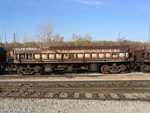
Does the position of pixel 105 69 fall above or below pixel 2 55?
below

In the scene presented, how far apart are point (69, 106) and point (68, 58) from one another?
8628 millimetres

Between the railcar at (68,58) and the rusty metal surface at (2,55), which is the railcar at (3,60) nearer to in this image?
the rusty metal surface at (2,55)

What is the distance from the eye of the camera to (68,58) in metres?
14.1

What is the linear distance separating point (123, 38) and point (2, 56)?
31988 mm

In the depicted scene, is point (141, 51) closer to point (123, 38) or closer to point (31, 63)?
point (31, 63)

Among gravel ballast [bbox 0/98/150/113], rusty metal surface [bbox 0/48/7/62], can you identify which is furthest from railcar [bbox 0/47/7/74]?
gravel ballast [bbox 0/98/150/113]

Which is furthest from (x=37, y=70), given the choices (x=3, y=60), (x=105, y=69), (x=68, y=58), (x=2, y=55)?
(x=105, y=69)

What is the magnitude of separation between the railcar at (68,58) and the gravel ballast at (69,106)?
25.3 ft

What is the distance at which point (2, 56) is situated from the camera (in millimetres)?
15398

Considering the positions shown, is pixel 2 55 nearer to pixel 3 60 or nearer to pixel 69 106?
pixel 3 60

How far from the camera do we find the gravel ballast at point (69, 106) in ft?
17.2

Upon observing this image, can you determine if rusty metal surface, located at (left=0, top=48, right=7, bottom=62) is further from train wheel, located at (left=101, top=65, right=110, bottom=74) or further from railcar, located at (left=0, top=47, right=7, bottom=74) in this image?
train wheel, located at (left=101, top=65, right=110, bottom=74)

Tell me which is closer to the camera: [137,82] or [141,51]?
[137,82]

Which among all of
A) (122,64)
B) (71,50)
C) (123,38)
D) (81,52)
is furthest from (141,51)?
(123,38)
